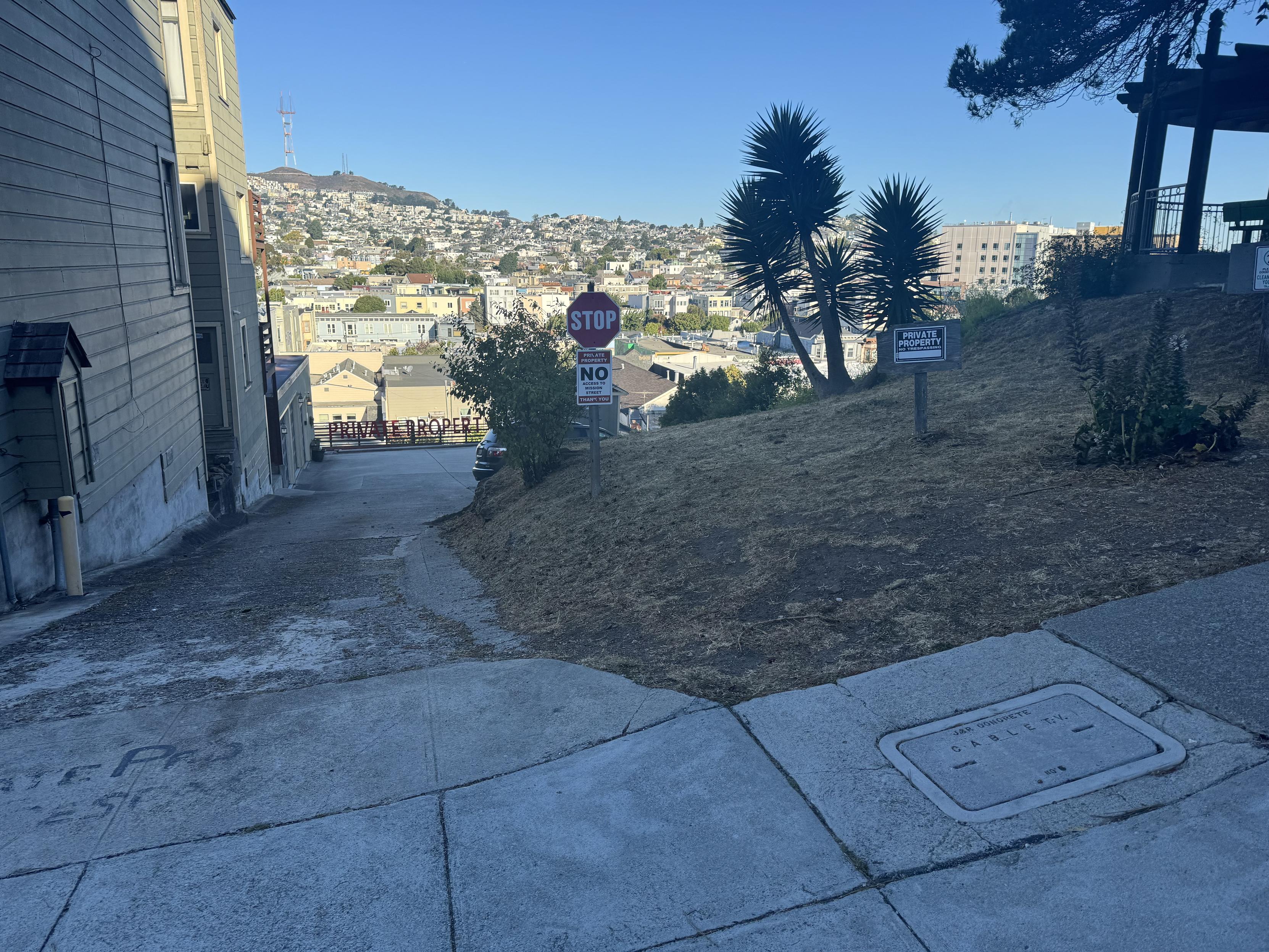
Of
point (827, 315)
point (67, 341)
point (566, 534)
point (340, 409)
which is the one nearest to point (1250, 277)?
point (566, 534)

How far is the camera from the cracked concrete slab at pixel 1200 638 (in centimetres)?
388

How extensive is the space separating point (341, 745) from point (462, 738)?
0.59 meters

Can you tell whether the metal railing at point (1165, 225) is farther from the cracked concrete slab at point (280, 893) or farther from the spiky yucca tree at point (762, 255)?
the cracked concrete slab at point (280, 893)

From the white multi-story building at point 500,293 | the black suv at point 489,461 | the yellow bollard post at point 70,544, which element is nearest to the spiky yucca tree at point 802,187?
the black suv at point 489,461

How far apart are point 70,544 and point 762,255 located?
15.3m

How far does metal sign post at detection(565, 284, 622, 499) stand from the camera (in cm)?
966

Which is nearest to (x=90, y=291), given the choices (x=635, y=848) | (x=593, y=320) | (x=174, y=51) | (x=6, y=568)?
(x=6, y=568)

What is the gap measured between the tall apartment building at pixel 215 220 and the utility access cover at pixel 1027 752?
50.3 feet

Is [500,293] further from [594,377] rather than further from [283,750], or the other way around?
[283,750]

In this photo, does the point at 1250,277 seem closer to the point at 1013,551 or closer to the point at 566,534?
the point at 1013,551

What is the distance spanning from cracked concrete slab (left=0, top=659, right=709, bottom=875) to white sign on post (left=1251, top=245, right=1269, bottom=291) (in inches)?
301

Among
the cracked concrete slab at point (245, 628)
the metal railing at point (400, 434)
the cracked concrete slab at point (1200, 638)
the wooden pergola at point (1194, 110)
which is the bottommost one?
the metal railing at point (400, 434)

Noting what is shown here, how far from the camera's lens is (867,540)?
21.1ft

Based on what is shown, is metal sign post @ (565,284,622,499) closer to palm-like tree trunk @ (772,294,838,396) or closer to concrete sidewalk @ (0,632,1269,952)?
concrete sidewalk @ (0,632,1269,952)
